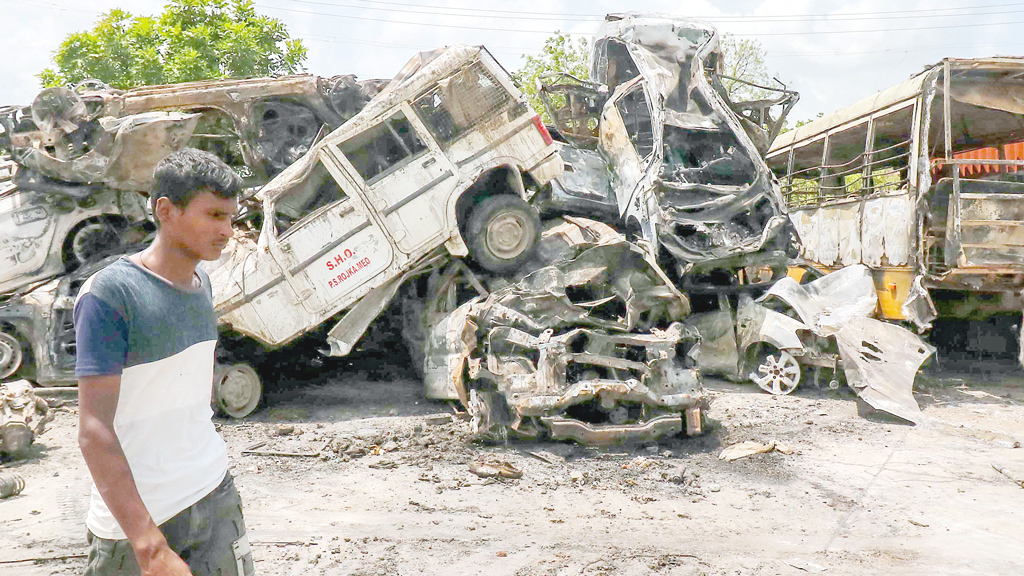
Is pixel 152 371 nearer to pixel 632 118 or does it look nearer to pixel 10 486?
pixel 10 486

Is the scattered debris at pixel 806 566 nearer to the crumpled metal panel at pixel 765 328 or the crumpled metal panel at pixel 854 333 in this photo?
the crumpled metal panel at pixel 854 333

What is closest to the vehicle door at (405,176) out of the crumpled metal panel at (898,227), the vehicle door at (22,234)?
the vehicle door at (22,234)

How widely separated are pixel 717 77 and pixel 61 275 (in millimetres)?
8585

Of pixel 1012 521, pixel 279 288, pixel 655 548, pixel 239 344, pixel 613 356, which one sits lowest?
pixel 1012 521

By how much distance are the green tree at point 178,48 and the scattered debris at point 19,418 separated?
514 inches

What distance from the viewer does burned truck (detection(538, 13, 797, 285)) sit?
28.2ft

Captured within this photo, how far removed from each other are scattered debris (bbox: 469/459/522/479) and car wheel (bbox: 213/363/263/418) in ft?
9.57

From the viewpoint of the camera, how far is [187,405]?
2.04 m

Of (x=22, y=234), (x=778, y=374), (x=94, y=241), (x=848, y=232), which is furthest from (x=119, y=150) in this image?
(x=848, y=232)

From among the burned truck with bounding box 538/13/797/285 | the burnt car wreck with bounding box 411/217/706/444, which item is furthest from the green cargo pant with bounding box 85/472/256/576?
the burned truck with bounding box 538/13/797/285

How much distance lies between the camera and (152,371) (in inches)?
75.3

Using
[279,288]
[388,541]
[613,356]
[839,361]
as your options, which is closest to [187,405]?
[388,541]

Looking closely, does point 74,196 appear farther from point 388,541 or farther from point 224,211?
point 224,211

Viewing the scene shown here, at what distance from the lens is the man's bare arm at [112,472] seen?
5.86ft
